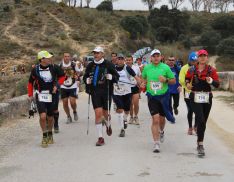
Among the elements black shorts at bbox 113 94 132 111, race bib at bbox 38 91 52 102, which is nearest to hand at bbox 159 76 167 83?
race bib at bbox 38 91 52 102

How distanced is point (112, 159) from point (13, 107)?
6769 mm

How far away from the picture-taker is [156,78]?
32.9 ft

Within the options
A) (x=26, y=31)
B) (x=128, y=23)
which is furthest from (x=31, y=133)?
(x=128, y=23)

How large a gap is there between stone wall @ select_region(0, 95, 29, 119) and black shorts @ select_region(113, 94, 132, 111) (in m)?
3.55

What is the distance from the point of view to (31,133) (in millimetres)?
12867

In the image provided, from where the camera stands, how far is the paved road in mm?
8016

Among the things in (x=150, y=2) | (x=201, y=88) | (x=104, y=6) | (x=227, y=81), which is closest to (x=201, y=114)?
(x=201, y=88)

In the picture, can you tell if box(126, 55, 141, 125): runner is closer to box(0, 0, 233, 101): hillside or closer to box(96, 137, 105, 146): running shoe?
box(96, 137, 105, 146): running shoe

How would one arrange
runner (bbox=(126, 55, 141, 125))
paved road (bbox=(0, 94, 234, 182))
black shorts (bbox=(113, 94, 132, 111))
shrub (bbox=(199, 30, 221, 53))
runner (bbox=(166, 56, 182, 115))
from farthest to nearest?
A: shrub (bbox=(199, 30, 221, 53)) < runner (bbox=(166, 56, 182, 115)) < runner (bbox=(126, 55, 141, 125)) < black shorts (bbox=(113, 94, 132, 111)) < paved road (bbox=(0, 94, 234, 182))

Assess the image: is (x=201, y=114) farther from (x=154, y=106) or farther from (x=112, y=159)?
(x=112, y=159)

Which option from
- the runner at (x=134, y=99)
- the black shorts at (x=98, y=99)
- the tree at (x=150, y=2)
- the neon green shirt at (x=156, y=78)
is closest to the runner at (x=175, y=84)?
the runner at (x=134, y=99)

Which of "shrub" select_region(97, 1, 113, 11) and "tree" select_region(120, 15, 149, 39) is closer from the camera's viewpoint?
"tree" select_region(120, 15, 149, 39)

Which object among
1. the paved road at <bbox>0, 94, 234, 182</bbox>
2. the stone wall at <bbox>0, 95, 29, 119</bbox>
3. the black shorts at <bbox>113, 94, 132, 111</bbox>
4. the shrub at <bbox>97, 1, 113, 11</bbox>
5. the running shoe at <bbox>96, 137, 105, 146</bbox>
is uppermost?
the shrub at <bbox>97, 1, 113, 11</bbox>

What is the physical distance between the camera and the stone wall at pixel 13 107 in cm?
1451
